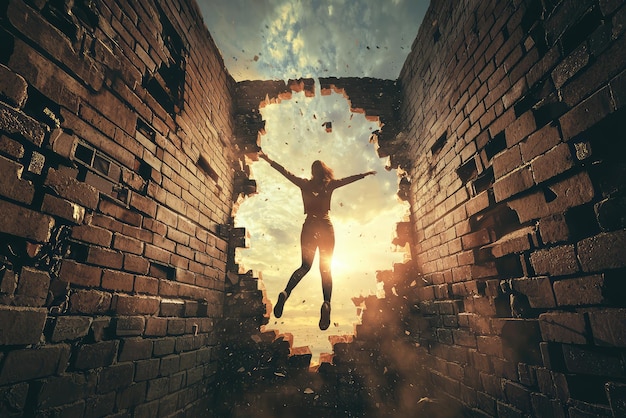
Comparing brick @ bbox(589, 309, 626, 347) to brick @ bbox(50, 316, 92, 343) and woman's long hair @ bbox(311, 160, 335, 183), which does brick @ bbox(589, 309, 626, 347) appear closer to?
brick @ bbox(50, 316, 92, 343)

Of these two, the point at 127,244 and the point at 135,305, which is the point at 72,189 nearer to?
the point at 127,244

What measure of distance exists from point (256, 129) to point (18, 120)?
3.50 meters

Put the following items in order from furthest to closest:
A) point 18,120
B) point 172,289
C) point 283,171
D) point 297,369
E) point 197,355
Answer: point 283,171 < point 297,369 < point 197,355 < point 172,289 < point 18,120

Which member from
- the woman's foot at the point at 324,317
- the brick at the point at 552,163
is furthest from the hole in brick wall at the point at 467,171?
the woman's foot at the point at 324,317

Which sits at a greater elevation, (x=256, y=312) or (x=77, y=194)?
(x=77, y=194)

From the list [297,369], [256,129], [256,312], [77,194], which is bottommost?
[297,369]

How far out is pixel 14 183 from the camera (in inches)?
56.5

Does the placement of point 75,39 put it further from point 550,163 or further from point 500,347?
point 500,347

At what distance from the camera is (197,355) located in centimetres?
305

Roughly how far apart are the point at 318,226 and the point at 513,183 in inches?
89.2

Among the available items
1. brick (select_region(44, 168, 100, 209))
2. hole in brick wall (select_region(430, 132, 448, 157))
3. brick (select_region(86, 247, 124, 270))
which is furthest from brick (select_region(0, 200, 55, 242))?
hole in brick wall (select_region(430, 132, 448, 157))

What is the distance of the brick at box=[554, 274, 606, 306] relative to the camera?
1.50m

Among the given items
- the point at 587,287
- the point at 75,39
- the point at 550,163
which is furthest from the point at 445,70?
the point at 75,39

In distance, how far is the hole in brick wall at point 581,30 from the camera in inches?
61.7
